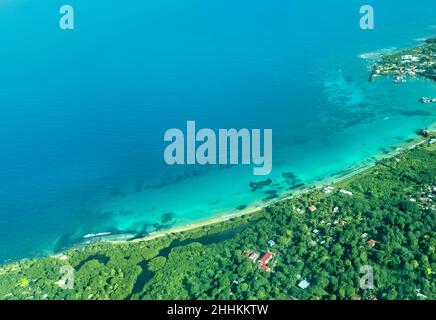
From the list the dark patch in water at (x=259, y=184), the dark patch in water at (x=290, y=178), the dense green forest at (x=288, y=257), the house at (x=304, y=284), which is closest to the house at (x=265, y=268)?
the dense green forest at (x=288, y=257)

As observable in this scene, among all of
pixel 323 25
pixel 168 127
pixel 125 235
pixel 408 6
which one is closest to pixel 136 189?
pixel 125 235

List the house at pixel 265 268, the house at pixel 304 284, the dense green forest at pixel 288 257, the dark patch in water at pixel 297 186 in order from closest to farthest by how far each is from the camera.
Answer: the dense green forest at pixel 288 257, the house at pixel 304 284, the house at pixel 265 268, the dark patch in water at pixel 297 186

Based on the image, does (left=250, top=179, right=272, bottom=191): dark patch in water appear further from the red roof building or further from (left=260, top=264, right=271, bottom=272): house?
(left=260, top=264, right=271, bottom=272): house

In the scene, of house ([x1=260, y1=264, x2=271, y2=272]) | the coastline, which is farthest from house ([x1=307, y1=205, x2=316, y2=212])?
house ([x1=260, y1=264, x2=271, y2=272])

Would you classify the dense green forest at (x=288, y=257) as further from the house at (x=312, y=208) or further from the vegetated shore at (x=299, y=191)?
the vegetated shore at (x=299, y=191)

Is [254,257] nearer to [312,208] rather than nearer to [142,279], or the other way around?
[312,208]

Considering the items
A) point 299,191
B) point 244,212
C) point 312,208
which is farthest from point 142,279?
point 299,191
